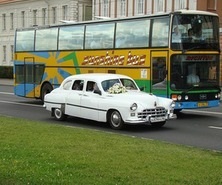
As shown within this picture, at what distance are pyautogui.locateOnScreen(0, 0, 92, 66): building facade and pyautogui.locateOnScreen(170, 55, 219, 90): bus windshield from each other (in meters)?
40.0

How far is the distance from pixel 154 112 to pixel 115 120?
1.12 metres

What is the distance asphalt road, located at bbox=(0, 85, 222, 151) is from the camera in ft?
38.5

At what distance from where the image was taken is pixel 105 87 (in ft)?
46.8

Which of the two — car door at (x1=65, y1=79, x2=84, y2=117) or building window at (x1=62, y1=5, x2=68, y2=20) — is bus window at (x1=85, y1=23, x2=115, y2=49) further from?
building window at (x1=62, y1=5, x2=68, y2=20)

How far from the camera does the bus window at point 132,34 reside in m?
17.1

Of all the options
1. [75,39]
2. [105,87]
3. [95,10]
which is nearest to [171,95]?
[105,87]

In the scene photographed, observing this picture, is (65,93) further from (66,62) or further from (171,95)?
(66,62)

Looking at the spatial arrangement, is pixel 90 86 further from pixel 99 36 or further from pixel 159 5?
pixel 159 5

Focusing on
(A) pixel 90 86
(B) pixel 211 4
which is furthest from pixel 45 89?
(B) pixel 211 4

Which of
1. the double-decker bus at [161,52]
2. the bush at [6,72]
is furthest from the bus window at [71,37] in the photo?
the bush at [6,72]

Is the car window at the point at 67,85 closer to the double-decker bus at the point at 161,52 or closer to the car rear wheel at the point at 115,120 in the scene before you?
the car rear wheel at the point at 115,120

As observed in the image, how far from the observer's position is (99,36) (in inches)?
747

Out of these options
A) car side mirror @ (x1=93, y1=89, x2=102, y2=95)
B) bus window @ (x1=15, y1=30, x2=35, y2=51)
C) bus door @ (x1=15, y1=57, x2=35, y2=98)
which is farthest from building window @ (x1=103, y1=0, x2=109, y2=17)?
car side mirror @ (x1=93, y1=89, x2=102, y2=95)

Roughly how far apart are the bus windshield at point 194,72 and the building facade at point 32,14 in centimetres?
4003
